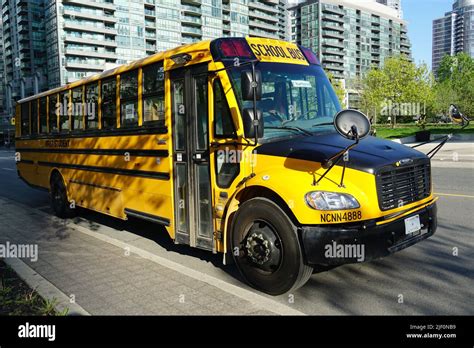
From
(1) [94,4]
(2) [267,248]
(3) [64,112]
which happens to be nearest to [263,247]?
(2) [267,248]

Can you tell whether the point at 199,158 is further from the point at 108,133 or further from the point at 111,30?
the point at 111,30

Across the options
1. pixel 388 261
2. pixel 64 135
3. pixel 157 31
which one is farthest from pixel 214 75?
pixel 157 31

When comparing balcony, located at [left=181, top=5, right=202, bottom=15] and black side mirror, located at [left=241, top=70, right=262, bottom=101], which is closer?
black side mirror, located at [left=241, top=70, right=262, bottom=101]

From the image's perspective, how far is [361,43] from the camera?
454 ft

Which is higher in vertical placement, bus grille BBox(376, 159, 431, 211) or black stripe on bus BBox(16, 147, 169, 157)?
black stripe on bus BBox(16, 147, 169, 157)

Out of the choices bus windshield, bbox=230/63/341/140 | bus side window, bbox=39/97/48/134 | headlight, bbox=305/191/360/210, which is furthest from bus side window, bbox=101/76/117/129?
headlight, bbox=305/191/360/210

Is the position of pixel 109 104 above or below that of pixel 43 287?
above

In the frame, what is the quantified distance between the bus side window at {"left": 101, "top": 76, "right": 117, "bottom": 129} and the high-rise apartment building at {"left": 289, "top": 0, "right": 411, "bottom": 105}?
122 metres

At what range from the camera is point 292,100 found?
16.4ft

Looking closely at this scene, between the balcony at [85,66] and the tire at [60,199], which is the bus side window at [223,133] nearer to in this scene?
the tire at [60,199]

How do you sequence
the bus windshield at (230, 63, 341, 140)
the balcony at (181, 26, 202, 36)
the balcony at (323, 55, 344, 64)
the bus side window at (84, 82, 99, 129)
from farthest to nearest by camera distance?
the balcony at (323, 55, 344, 64), the balcony at (181, 26, 202, 36), the bus side window at (84, 82, 99, 129), the bus windshield at (230, 63, 341, 140)

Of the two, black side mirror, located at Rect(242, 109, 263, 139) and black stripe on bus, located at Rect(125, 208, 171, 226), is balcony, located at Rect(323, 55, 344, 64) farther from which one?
black side mirror, located at Rect(242, 109, 263, 139)

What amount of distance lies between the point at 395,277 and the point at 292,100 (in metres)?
2.37

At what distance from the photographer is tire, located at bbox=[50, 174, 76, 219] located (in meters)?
8.99
